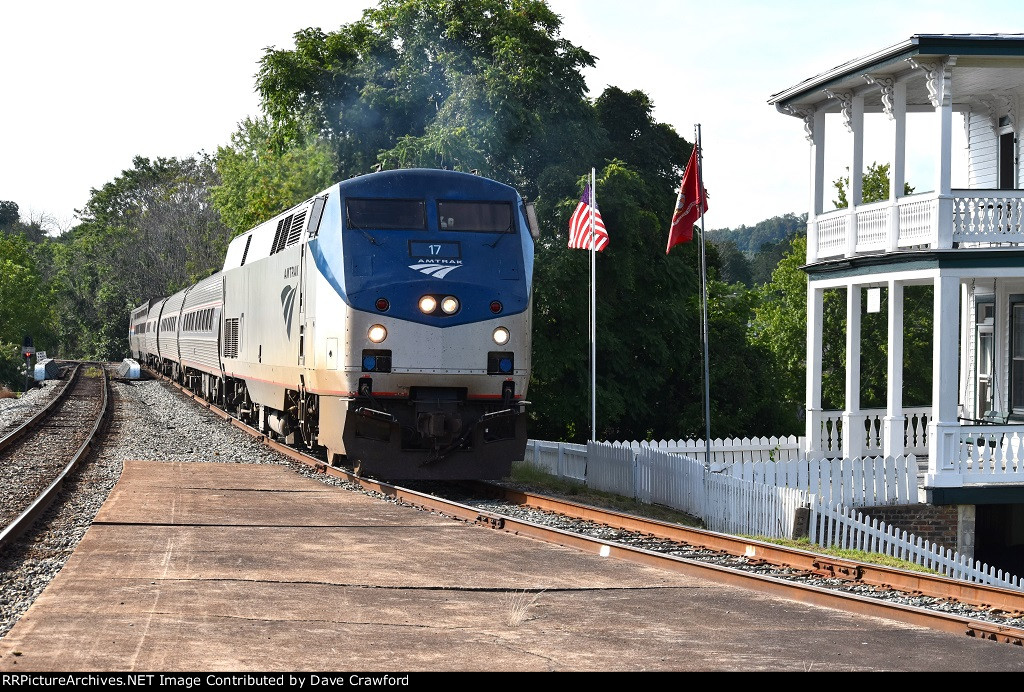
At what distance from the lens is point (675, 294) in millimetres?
37250

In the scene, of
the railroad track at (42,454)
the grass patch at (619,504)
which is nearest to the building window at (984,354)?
the grass patch at (619,504)

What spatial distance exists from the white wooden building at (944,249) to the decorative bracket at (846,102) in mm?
42

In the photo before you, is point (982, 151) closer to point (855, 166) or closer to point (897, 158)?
point (855, 166)

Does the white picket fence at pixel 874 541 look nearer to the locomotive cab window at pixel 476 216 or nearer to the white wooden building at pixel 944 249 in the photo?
the white wooden building at pixel 944 249

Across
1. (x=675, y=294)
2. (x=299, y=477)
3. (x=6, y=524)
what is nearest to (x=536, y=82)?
(x=675, y=294)

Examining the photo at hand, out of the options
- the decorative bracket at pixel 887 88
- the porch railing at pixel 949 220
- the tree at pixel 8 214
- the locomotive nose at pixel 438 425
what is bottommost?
the locomotive nose at pixel 438 425

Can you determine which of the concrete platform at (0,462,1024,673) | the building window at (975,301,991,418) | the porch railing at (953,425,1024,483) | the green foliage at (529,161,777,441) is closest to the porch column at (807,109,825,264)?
the building window at (975,301,991,418)

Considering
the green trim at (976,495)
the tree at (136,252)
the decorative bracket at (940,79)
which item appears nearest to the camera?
the green trim at (976,495)

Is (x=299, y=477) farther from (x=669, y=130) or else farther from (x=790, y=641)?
(x=669, y=130)

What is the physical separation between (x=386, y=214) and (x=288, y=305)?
3268 millimetres

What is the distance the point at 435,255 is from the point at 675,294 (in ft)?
74.3

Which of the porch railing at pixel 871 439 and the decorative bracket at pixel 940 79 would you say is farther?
the porch railing at pixel 871 439

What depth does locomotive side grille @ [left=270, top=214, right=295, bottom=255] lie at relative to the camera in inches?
745

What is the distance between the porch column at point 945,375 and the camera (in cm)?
1789
